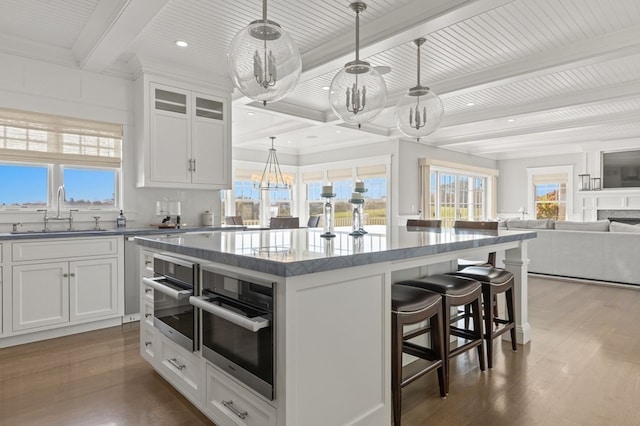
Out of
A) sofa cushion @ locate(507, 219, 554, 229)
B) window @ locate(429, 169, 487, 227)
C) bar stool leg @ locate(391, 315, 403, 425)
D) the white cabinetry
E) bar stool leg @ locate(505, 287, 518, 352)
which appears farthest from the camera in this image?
window @ locate(429, 169, 487, 227)

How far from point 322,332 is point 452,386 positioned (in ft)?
4.20

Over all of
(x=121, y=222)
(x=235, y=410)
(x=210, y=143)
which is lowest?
(x=235, y=410)

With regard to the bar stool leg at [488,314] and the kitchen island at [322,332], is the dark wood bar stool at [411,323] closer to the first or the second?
the kitchen island at [322,332]

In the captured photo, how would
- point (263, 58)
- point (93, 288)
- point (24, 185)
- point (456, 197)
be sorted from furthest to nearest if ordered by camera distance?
point (456, 197) < point (24, 185) < point (93, 288) < point (263, 58)

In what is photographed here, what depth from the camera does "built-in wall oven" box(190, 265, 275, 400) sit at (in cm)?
149

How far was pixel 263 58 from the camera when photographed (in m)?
2.11

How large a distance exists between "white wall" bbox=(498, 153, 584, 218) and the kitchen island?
31.6 feet

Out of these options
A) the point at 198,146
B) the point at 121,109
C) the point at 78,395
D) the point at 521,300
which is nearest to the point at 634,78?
the point at 521,300

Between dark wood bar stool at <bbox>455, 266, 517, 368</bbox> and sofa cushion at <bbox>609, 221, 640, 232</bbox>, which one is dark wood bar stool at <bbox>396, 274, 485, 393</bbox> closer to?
dark wood bar stool at <bbox>455, 266, 517, 368</bbox>

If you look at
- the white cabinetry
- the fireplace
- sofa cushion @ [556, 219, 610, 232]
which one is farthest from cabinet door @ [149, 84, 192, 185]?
the fireplace

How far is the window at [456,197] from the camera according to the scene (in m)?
8.80

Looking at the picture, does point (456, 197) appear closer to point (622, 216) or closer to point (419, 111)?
point (622, 216)

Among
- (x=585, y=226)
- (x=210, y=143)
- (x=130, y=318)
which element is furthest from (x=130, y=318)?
(x=585, y=226)

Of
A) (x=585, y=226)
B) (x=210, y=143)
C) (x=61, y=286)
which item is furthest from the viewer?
(x=585, y=226)
